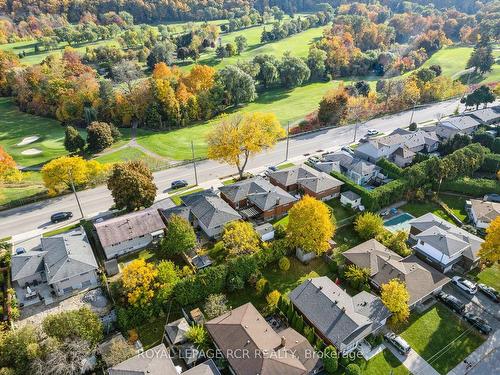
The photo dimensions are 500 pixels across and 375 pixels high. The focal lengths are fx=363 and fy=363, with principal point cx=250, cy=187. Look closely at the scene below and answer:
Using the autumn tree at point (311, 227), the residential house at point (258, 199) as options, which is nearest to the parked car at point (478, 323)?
the autumn tree at point (311, 227)

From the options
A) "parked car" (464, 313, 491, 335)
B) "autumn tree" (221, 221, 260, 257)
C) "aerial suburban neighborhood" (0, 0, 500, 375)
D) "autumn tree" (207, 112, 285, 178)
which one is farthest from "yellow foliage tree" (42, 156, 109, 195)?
"parked car" (464, 313, 491, 335)

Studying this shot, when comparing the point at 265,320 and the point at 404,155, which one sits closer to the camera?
the point at 265,320

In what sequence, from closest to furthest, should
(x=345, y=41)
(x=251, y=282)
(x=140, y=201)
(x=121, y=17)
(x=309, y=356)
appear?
(x=309, y=356) < (x=251, y=282) < (x=140, y=201) < (x=345, y=41) < (x=121, y=17)

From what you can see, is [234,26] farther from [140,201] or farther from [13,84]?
[140,201]

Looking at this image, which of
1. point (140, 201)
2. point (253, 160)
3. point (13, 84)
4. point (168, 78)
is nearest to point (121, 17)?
point (13, 84)

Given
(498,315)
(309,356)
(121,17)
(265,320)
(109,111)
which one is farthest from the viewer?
(121,17)

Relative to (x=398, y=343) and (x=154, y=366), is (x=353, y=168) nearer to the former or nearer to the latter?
(x=398, y=343)

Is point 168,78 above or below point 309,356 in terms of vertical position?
above
